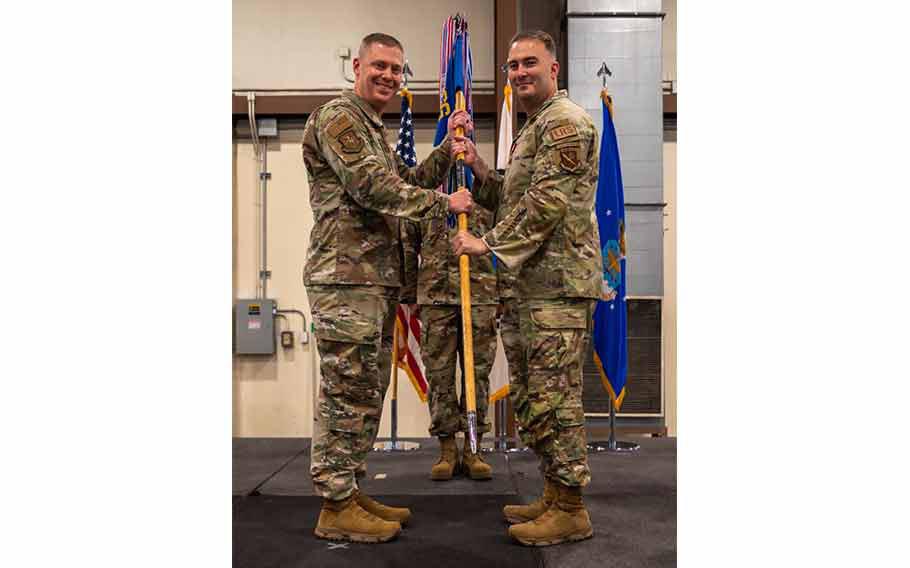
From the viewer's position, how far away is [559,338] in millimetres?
2441

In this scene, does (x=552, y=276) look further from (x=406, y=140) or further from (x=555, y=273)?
(x=406, y=140)

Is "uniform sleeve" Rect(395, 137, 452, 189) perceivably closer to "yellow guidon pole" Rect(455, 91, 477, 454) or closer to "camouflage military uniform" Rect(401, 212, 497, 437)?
"yellow guidon pole" Rect(455, 91, 477, 454)

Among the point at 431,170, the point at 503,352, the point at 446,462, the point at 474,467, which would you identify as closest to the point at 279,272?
the point at 503,352

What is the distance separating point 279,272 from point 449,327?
328 cm

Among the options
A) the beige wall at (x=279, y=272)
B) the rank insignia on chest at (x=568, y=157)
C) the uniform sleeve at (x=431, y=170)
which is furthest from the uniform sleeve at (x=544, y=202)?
the beige wall at (x=279, y=272)

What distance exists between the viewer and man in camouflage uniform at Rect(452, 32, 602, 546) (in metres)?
2.42

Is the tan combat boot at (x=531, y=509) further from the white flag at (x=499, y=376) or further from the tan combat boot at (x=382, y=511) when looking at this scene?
the white flag at (x=499, y=376)

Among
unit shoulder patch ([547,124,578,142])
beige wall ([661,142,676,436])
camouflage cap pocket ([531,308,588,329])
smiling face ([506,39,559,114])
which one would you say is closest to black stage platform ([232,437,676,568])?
camouflage cap pocket ([531,308,588,329])

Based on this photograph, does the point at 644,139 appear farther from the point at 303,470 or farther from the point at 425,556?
the point at 425,556

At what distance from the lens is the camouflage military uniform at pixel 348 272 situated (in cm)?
242

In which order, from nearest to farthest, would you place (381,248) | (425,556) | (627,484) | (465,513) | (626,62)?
(425,556)
(381,248)
(465,513)
(627,484)
(626,62)

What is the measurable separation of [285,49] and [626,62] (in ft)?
10.3

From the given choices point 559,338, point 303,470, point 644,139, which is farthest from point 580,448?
point 644,139

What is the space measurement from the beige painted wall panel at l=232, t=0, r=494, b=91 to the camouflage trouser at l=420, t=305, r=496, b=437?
352cm
